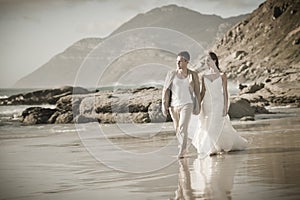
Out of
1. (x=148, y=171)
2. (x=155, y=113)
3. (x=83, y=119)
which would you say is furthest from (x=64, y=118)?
(x=148, y=171)

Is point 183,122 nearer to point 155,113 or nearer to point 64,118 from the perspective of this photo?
point 155,113

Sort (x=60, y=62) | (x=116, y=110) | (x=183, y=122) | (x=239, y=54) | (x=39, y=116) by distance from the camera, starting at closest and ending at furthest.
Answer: (x=183, y=122) < (x=116, y=110) < (x=39, y=116) < (x=60, y=62) < (x=239, y=54)

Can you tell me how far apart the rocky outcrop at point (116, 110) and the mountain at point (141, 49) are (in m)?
2.76

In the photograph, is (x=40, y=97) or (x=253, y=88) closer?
(x=253, y=88)

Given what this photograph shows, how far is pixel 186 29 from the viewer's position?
845 inches

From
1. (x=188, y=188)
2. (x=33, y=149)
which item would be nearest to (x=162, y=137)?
(x=33, y=149)

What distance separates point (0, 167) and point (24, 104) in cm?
1431

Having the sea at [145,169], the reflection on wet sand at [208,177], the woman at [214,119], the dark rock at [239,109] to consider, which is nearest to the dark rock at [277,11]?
the dark rock at [239,109]

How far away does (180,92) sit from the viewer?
628 centimetres

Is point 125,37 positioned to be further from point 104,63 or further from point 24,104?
point 24,104

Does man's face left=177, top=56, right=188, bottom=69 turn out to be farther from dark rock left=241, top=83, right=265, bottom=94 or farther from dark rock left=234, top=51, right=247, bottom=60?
dark rock left=234, top=51, right=247, bottom=60

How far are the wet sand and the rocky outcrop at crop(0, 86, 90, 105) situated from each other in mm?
9814

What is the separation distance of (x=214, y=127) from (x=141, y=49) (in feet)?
41.9

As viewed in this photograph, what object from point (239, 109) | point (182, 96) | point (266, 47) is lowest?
point (239, 109)
